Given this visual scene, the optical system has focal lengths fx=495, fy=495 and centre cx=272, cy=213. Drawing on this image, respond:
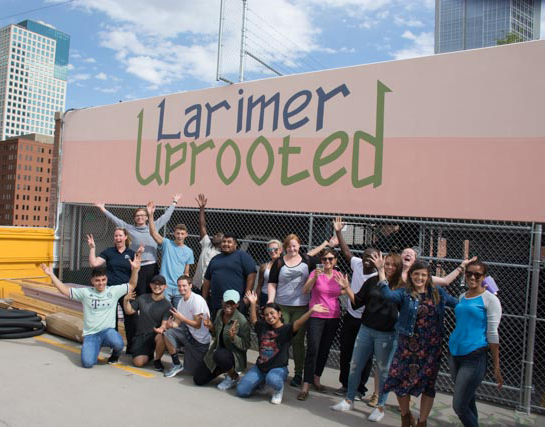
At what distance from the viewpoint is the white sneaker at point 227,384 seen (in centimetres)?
532

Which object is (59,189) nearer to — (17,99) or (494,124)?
(494,124)

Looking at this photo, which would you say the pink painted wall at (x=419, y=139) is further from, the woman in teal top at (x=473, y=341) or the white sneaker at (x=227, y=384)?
the white sneaker at (x=227, y=384)

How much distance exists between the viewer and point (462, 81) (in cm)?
629

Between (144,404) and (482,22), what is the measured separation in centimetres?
2157

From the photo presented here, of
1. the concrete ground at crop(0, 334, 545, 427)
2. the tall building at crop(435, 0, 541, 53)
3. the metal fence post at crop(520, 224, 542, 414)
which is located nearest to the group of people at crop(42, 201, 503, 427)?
the concrete ground at crop(0, 334, 545, 427)

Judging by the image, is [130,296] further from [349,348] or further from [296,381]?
[349,348]

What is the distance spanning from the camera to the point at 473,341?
157 inches

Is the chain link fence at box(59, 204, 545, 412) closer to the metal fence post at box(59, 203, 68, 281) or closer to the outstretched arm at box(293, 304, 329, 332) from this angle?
the metal fence post at box(59, 203, 68, 281)

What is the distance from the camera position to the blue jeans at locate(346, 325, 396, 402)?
4.69 meters

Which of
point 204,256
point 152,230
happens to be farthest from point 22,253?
point 204,256

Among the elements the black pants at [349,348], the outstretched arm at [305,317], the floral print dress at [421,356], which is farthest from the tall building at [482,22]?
the floral print dress at [421,356]

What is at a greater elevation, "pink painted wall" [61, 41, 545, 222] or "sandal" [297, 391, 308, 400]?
"pink painted wall" [61, 41, 545, 222]

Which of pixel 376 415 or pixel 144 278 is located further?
pixel 144 278

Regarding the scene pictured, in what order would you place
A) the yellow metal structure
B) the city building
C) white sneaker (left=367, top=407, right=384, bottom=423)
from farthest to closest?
the city building → the yellow metal structure → white sneaker (left=367, top=407, right=384, bottom=423)
